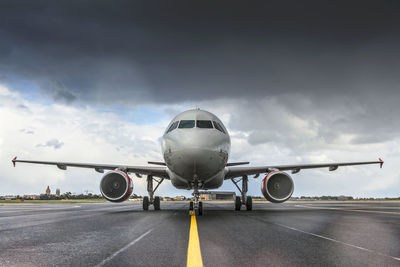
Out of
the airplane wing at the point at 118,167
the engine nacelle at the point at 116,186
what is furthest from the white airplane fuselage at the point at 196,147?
the airplane wing at the point at 118,167

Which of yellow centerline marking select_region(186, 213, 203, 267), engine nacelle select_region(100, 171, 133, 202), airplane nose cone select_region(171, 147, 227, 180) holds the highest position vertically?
airplane nose cone select_region(171, 147, 227, 180)

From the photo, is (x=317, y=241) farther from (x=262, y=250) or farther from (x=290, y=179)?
(x=290, y=179)

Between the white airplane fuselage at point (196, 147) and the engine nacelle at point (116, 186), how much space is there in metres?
3.25

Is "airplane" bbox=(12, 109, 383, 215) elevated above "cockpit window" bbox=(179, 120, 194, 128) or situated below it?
below

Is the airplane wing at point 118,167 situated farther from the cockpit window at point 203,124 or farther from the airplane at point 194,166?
the cockpit window at point 203,124

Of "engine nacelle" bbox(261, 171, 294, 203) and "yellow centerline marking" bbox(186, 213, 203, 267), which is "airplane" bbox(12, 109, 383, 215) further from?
"yellow centerline marking" bbox(186, 213, 203, 267)

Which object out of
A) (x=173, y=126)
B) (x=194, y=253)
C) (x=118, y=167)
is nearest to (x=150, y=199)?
(x=118, y=167)

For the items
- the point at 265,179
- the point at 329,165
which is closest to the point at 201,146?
the point at 265,179

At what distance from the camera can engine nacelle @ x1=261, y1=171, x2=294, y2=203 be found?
14.3 m

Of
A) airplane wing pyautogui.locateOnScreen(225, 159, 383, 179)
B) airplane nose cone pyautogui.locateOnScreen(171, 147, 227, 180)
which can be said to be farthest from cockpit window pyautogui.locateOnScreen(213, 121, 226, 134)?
airplane wing pyautogui.locateOnScreen(225, 159, 383, 179)

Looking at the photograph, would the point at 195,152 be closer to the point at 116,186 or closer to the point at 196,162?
the point at 196,162

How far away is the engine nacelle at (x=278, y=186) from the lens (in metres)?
14.3

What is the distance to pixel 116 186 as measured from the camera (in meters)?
14.3

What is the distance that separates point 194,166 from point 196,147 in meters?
0.70
